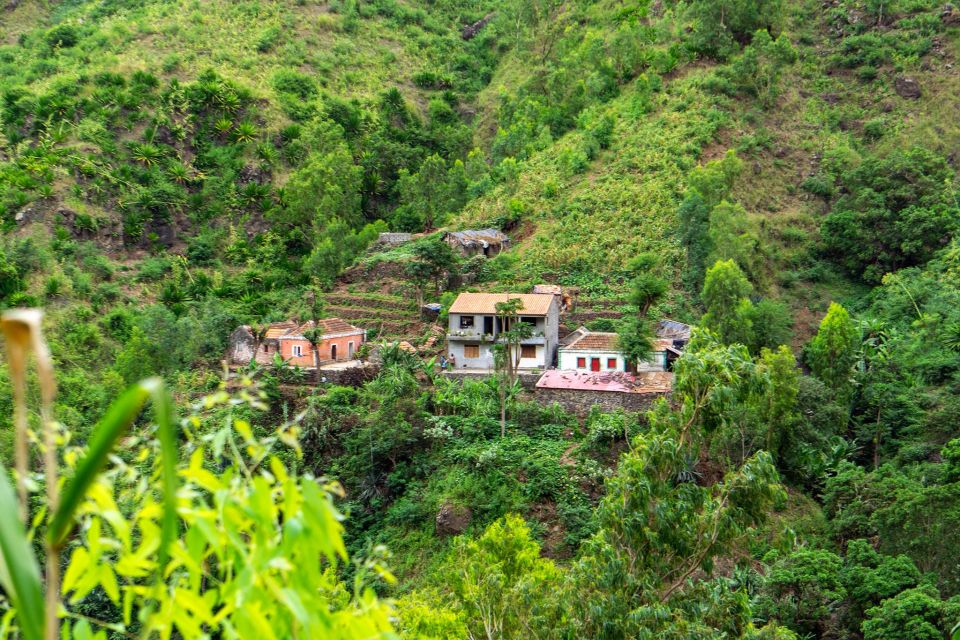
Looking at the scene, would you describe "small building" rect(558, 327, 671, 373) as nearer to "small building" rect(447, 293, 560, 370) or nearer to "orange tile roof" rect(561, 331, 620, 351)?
"orange tile roof" rect(561, 331, 620, 351)

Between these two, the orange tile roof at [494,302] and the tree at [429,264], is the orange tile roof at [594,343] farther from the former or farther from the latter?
the tree at [429,264]

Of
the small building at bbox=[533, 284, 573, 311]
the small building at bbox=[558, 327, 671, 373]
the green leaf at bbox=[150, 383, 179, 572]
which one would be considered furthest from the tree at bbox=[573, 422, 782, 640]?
the small building at bbox=[533, 284, 573, 311]

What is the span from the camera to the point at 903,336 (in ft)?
79.3

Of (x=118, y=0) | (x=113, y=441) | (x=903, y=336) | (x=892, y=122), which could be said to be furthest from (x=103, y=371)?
(x=118, y=0)

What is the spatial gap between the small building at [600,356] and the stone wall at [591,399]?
1633 mm

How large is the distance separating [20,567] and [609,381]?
20.3 meters

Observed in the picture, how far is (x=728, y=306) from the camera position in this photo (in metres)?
22.9

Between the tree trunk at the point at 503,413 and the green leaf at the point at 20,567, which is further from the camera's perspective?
the tree trunk at the point at 503,413

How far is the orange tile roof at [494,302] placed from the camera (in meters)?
23.3

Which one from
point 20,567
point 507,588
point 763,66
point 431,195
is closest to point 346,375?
point 507,588

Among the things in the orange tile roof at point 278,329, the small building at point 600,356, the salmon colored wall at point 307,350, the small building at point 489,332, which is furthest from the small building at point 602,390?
the orange tile roof at point 278,329

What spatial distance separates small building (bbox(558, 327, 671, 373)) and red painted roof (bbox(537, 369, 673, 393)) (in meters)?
0.51

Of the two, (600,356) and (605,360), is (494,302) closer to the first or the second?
(600,356)

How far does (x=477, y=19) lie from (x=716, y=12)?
22.4 meters
